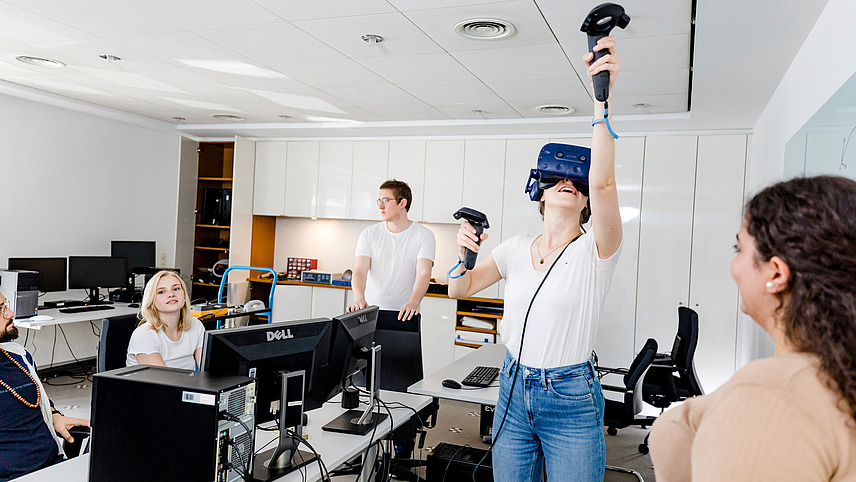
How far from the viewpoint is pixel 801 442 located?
70 centimetres

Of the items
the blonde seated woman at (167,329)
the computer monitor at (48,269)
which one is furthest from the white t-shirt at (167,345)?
the computer monitor at (48,269)

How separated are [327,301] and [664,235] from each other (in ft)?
11.5

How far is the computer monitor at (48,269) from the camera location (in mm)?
5040

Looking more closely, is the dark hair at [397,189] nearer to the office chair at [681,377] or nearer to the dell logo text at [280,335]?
the dell logo text at [280,335]

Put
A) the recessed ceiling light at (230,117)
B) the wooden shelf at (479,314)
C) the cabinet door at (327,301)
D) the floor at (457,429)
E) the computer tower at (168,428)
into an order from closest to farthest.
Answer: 1. the computer tower at (168,428)
2. the floor at (457,429)
3. the wooden shelf at (479,314)
4. the recessed ceiling light at (230,117)
5. the cabinet door at (327,301)

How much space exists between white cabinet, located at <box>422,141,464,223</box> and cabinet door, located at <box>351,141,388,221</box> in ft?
1.70

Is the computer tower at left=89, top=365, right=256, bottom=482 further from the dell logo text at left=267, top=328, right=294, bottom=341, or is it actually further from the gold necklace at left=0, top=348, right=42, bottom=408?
the gold necklace at left=0, top=348, right=42, bottom=408

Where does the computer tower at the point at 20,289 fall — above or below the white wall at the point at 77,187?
below

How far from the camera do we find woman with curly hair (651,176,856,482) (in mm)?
702

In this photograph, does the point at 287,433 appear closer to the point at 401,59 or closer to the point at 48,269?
the point at 401,59

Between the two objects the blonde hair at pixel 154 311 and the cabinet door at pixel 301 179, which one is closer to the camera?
the blonde hair at pixel 154 311

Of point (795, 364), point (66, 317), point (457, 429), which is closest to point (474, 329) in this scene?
point (457, 429)

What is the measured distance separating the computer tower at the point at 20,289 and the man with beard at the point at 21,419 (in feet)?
9.04

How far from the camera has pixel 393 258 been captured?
3.79 meters
